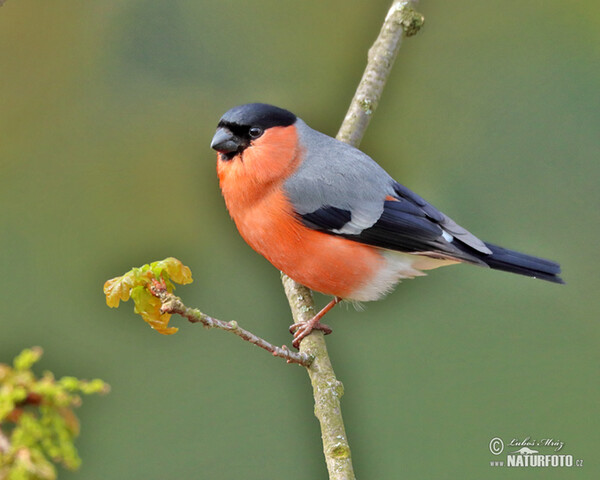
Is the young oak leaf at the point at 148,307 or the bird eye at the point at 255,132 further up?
the bird eye at the point at 255,132

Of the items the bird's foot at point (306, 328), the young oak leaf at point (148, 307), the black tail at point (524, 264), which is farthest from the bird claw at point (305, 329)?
the young oak leaf at point (148, 307)

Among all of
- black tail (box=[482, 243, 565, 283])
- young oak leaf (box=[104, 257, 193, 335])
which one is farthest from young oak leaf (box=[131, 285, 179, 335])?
black tail (box=[482, 243, 565, 283])

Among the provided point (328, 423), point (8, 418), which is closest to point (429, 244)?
point (328, 423)

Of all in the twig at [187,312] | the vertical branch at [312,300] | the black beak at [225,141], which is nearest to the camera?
the twig at [187,312]

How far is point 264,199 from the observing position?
2.06 metres

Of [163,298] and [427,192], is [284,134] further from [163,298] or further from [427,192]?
[163,298]

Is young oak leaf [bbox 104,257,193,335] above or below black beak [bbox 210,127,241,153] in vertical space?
below

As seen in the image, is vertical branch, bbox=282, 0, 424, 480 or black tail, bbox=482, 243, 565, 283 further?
black tail, bbox=482, 243, 565, 283

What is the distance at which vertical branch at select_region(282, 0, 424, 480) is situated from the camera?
1612 mm

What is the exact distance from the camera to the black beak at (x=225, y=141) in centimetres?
200

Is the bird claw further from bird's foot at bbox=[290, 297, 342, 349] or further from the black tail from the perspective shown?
the black tail

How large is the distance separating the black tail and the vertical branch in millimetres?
646

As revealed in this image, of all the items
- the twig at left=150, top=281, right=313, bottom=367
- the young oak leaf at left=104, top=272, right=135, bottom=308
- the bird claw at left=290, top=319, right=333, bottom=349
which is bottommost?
the twig at left=150, top=281, right=313, bottom=367

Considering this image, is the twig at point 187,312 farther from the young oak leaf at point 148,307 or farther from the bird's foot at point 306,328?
the bird's foot at point 306,328
